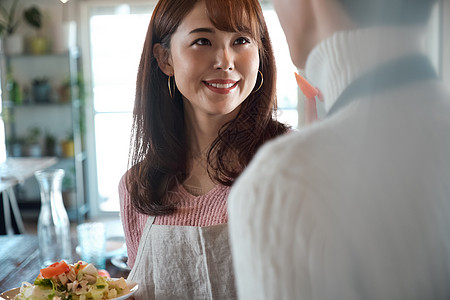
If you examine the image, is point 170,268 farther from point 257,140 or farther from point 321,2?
point 321,2

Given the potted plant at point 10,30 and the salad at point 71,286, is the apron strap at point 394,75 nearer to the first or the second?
the salad at point 71,286

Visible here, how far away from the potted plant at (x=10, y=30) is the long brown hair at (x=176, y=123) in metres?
4.13

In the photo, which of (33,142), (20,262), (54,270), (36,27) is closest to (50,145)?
(33,142)

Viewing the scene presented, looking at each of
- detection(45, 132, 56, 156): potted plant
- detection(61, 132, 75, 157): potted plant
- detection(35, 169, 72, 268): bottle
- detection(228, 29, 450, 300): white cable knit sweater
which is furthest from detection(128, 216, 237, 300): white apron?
detection(45, 132, 56, 156): potted plant

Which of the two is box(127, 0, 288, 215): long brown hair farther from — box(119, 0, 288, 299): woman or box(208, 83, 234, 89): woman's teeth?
box(208, 83, 234, 89): woman's teeth

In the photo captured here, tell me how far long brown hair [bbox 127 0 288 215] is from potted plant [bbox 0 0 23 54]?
4.13 m

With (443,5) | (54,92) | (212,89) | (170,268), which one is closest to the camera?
(443,5)

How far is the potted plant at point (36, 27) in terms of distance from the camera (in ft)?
16.9

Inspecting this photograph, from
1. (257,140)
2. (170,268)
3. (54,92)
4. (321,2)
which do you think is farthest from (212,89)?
(54,92)

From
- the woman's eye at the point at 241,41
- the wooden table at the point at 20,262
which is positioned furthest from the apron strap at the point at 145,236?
the woman's eye at the point at 241,41

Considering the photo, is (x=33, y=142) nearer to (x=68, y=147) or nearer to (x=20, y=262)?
(x=68, y=147)

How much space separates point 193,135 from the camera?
1.56 metres

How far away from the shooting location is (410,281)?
1.06 feet

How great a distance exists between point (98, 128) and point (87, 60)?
74 cm
